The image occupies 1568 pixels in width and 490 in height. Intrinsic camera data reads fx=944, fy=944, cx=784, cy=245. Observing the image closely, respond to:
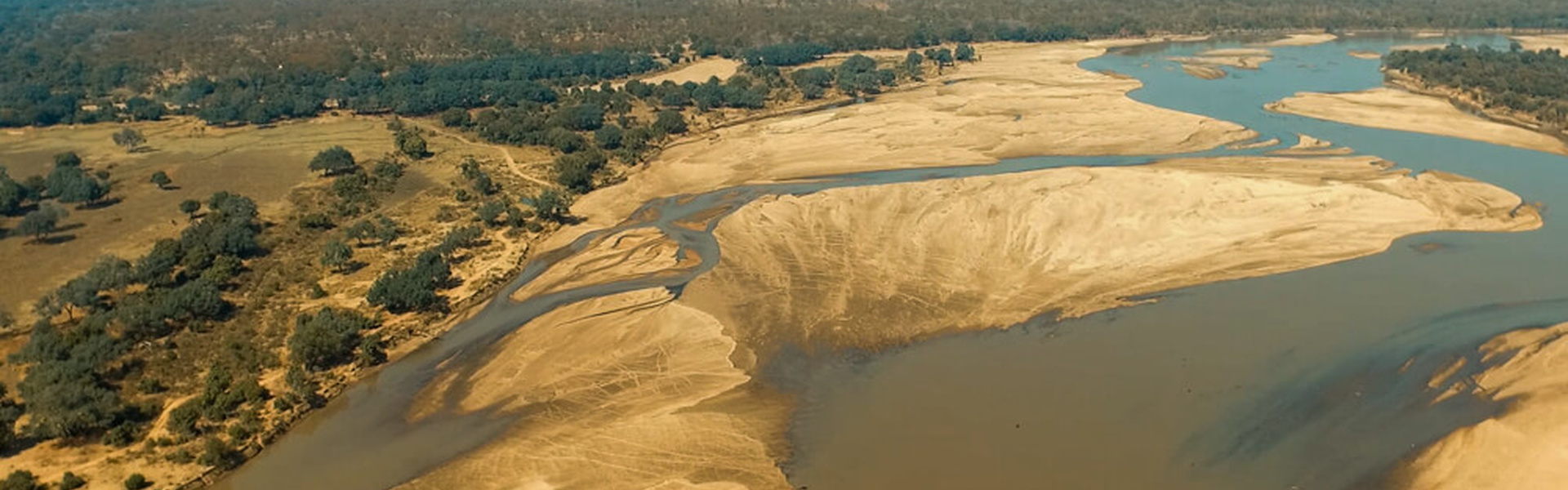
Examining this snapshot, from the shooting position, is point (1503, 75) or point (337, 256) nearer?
point (337, 256)

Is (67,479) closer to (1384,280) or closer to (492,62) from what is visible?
(1384,280)

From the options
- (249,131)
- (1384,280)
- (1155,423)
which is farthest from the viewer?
(249,131)

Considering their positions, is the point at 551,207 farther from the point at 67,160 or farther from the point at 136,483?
the point at 67,160

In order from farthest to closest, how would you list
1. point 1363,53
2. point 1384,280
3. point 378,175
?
1. point 1363,53
2. point 378,175
3. point 1384,280

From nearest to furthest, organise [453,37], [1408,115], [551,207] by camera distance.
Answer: [551,207], [1408,115], [453,37]

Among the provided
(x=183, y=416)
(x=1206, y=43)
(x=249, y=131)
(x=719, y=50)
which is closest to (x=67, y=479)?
(x=183, y=416)

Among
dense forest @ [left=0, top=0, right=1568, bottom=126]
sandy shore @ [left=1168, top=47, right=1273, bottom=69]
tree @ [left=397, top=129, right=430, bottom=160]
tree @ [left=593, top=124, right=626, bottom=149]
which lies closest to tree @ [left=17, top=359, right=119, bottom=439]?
tree @ [left=397, top=129, right=430, bottom=160]

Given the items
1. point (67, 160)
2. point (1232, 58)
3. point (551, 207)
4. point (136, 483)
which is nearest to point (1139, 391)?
point (136, 483)
